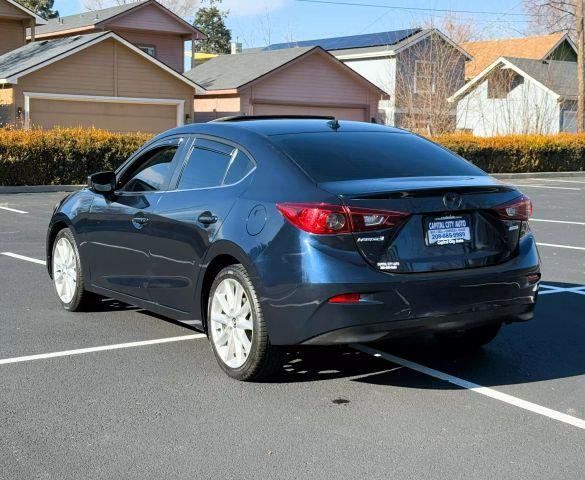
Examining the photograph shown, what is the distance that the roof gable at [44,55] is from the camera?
92.0ft

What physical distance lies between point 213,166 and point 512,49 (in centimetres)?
5415

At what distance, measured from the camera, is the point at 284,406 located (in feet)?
16.5

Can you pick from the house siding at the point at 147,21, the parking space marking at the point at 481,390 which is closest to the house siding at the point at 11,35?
the house siding at the point at 147,21

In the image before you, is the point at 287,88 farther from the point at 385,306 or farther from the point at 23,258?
the point at 385,306

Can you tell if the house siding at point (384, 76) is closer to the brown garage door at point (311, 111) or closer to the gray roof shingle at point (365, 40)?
the gray roof shingle at point (365, 40)

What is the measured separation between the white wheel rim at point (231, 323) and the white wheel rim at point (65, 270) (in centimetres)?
224

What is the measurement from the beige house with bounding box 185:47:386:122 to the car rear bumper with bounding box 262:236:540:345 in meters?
29.2

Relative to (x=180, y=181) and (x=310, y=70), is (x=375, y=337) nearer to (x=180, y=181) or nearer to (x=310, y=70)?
(x=180, y=181)

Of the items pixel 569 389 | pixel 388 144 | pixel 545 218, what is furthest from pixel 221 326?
pixel 545 218

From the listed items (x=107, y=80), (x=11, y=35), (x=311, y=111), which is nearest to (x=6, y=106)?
(x=107, y=80)

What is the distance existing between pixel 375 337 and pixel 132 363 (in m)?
1.84

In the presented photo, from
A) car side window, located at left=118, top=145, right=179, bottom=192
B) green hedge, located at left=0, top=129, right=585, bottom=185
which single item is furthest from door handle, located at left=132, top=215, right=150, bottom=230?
green hedge, located at left=0, top=129, right=585, bottom=185

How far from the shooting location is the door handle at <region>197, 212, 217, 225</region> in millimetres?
5625

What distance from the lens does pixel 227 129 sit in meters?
6.06
